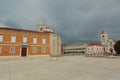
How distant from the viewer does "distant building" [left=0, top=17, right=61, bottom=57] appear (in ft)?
97.2

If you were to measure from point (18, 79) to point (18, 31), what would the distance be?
86.0 feet

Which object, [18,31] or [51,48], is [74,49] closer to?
[51,48]

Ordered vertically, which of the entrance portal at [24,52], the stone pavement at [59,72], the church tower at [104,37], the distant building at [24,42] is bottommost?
the stone pavement at [59,72]

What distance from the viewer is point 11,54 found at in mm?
30453

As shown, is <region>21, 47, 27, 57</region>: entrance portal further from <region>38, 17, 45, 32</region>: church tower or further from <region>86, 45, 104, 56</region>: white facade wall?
<region>86, 45, 104, 56</region>: white facade wall

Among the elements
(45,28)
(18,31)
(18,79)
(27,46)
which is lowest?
(18,79)

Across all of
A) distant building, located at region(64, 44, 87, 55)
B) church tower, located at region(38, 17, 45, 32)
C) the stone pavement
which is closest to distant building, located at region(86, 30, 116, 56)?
distant building, located at region(64, 44, 87, 55)

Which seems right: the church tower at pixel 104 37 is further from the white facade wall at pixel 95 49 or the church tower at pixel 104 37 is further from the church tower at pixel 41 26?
the church tower at pixel 41 26

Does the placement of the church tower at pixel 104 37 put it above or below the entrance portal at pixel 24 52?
above

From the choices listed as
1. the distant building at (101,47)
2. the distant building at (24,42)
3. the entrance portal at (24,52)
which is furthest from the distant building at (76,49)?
the entrance portal at (24,52)

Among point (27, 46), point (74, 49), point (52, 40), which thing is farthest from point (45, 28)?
point (74, 49)

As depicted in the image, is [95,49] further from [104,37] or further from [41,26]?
[41,26]

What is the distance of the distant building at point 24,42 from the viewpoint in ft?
97.2

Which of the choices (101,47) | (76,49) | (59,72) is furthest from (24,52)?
(76,49)
